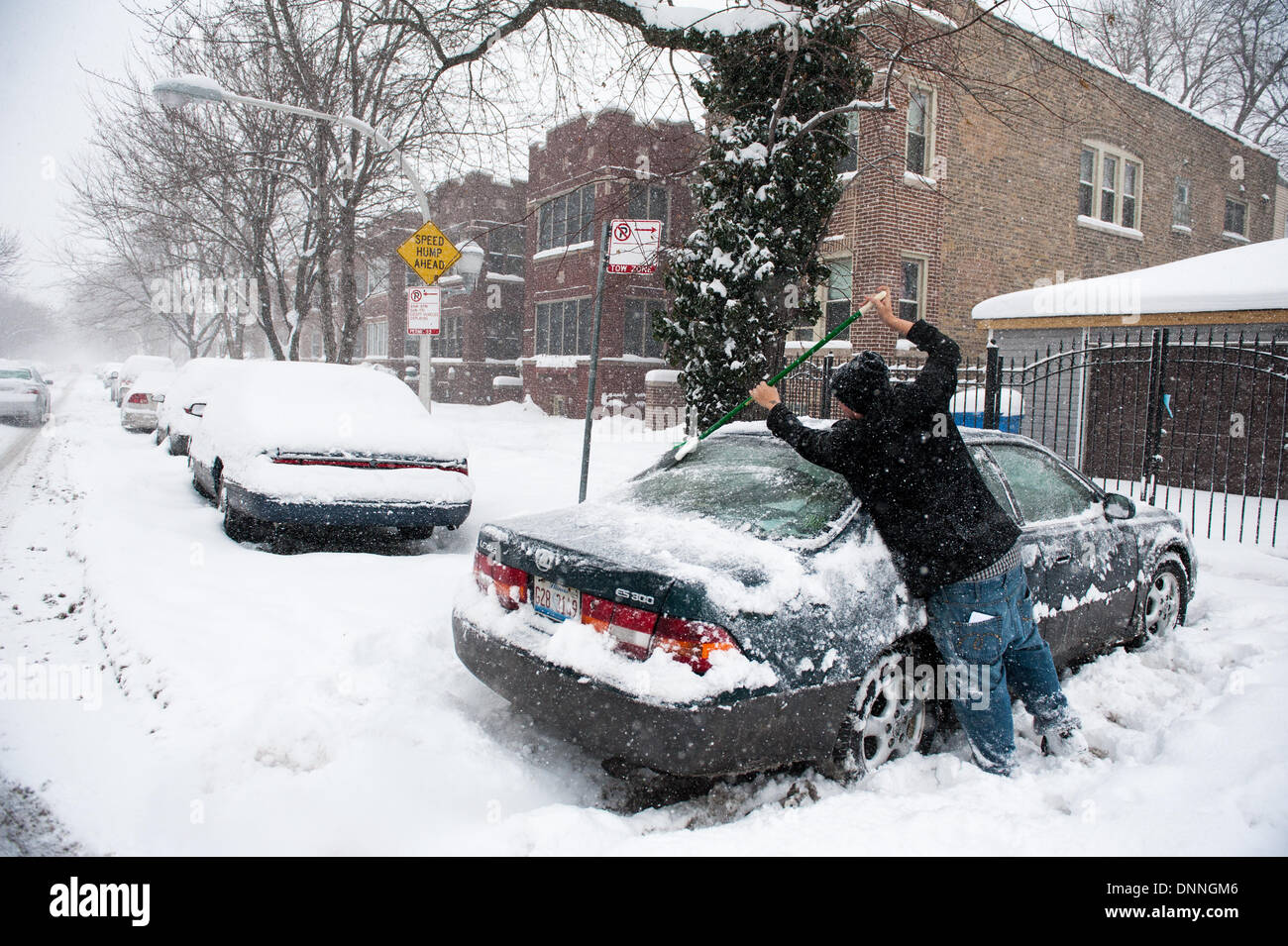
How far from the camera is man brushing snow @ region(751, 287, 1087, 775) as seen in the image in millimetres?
3193

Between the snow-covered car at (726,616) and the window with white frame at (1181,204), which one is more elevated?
the window with white frame at (1181,204)

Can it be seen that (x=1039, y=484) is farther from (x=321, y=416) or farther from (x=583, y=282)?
(x=583, y=282)

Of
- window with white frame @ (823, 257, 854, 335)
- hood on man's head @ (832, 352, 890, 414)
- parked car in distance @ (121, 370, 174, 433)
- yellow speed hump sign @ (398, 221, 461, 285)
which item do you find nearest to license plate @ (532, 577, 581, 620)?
hood on man's head @ (832, 352, 890, 414)

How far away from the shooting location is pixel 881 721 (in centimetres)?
331

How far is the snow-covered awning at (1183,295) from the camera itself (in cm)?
974

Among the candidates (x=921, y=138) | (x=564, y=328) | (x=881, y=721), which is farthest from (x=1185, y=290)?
(x=564, y=328)

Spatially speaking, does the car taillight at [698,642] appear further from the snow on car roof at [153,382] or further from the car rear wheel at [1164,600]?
the snow on car roof at [153,382]

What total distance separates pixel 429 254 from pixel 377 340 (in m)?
29.7

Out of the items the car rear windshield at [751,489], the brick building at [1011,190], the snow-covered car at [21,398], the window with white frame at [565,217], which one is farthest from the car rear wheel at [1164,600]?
the snow-covered car at [21,398]

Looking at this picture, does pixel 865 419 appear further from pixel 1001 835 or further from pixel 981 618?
pixel 1001 835

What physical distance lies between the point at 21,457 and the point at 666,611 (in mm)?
14588

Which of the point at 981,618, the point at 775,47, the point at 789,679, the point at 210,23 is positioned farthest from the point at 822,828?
the point at 210,23

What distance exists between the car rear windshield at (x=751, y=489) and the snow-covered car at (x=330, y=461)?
301 cm
